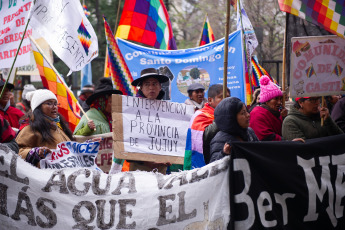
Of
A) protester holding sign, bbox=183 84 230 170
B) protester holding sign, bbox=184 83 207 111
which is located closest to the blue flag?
protester holding sign, bbox=184 83 207 111

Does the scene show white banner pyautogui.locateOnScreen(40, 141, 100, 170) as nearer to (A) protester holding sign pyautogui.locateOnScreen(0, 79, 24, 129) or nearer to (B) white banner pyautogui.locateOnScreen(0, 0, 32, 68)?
(B) white banner pyautogui.locateOnScreen(0, 0, 32, 68)

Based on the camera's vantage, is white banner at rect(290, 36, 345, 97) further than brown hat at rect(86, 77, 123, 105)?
→ No

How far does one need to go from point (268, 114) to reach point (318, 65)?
74 centimetres

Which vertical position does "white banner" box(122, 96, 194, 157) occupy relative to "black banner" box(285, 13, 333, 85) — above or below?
below

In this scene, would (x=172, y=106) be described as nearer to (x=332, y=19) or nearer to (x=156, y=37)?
(x=332, y=19)

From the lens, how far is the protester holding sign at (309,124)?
5948mm

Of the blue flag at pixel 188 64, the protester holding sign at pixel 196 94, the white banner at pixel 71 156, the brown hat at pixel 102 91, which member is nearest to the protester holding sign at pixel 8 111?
the brown hat at pixel 102 91

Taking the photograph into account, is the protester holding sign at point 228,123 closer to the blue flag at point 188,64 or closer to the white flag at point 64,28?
the white flag at point 64,28

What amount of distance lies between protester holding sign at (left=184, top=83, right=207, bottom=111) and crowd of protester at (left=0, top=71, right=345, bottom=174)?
1.30m

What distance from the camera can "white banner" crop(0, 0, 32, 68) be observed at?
5598mm

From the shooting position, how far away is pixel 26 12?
226 inches

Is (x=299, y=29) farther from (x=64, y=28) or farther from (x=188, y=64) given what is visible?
(x=64, y=28)

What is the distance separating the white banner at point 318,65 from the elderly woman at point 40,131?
2.45 metres

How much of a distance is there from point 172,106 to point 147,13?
3495 millimetres
